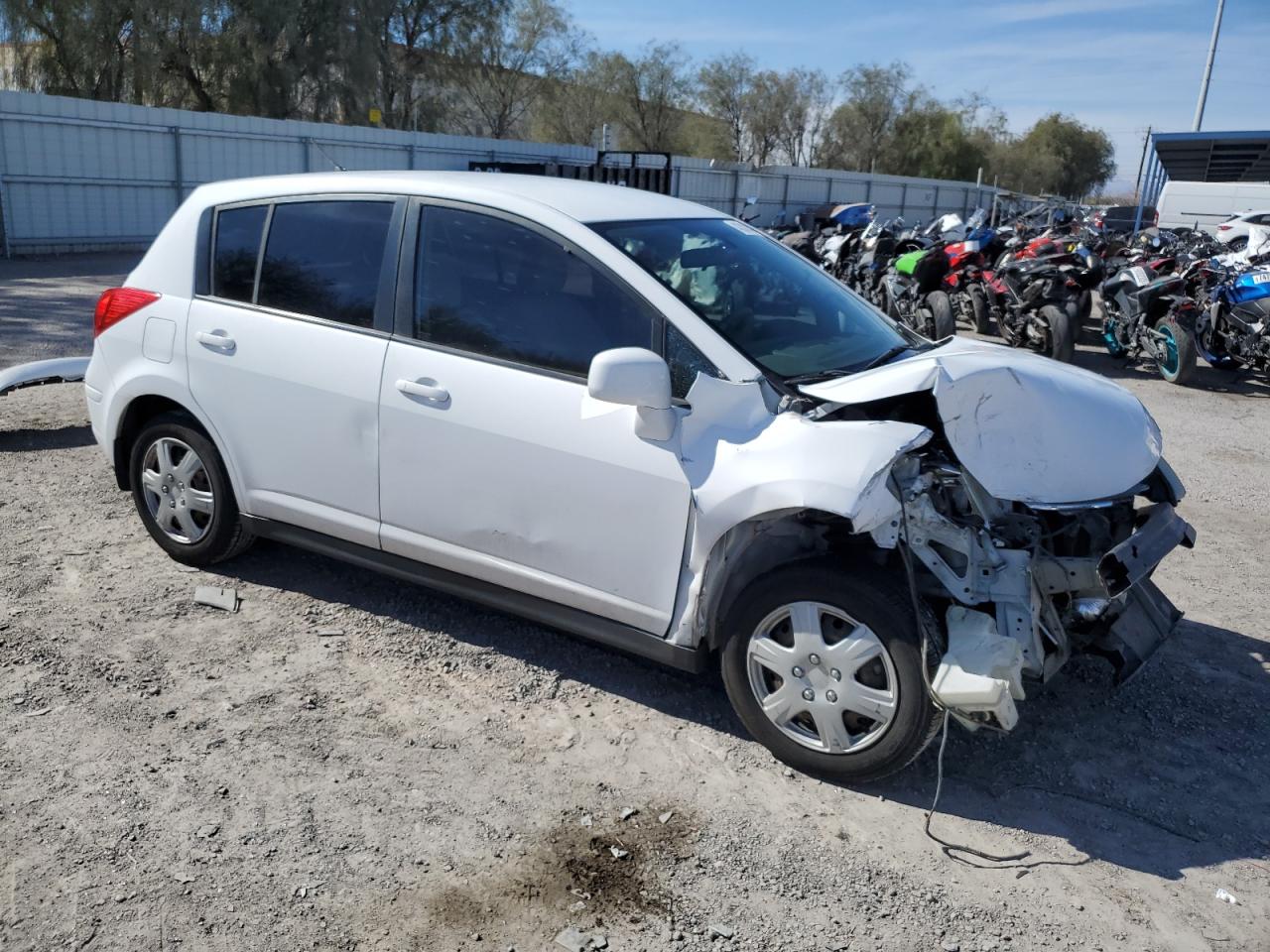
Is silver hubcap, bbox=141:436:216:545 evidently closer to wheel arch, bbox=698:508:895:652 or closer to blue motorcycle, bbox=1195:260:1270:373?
wheel arch, bbox=698:508:895:652

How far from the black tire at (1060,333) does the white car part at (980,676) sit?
835 cm

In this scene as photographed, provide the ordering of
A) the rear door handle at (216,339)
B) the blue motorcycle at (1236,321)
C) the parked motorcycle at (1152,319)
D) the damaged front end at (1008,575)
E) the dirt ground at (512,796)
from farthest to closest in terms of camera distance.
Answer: the parked motorcycle at (1152,319)
the blue motorcycle at (1236,321)
the rear door handle at (216,339)
the damaged front end at (1008,575)
the dirt ground at (512,796)

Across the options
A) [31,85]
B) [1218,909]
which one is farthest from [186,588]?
[31,85]

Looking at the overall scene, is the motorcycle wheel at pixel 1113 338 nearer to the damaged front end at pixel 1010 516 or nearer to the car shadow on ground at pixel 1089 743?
the car shadow on ground at pixel 1089 743

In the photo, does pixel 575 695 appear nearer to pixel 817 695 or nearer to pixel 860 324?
pixel 817 695

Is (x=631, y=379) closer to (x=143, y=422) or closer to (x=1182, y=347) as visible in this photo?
(x=143, y=422)

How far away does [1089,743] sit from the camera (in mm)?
3697

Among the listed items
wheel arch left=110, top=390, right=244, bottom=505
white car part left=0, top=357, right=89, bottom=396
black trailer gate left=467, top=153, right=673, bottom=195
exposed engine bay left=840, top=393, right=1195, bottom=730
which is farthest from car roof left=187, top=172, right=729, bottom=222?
black trailer gate left=467, top=153, right=673, bottom=195

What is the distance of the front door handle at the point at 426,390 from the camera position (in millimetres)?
3742

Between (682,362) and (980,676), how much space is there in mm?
1330

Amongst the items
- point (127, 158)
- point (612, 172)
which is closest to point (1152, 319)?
point (612, 172)

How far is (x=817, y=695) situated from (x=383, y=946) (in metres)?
1.44

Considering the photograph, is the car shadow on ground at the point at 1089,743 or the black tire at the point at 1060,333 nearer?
the car shadow on ground at the point at 1089,743

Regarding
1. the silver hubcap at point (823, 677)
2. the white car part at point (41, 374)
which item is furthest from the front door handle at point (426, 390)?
the white car part at point (41, 374)
